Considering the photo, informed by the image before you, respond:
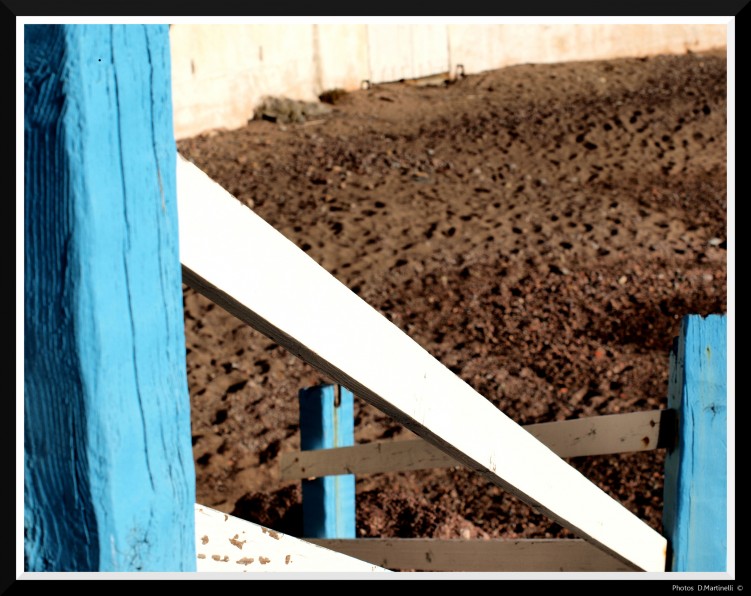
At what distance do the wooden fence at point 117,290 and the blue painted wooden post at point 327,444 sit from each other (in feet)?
6.98

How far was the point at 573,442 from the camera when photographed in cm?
240

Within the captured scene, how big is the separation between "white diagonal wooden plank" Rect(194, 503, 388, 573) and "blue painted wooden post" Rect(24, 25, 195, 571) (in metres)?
0.32

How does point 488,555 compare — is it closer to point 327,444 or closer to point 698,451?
point 698,451

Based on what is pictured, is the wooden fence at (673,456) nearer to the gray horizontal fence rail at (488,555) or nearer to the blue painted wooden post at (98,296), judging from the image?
the gray horizontal fence rail at (488,555)

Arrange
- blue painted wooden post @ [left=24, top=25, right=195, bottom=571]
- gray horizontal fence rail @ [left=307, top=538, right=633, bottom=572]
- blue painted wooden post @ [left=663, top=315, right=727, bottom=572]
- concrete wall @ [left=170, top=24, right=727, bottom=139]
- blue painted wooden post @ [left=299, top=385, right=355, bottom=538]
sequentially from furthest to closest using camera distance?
concrete wall @ [left=170, top=24, right=727, bottom=139], blue painted wooden post @ [left=299, top=385, right=355, bottom=538], gray horizontal fence rail @ [left=307, top=538, right=633, bottom=572], blue painted wooden post @ [left=663, top=315, right=727, bottom=572], blue painted wooden post @ [left=24, top=25, right=195, bottom=571]

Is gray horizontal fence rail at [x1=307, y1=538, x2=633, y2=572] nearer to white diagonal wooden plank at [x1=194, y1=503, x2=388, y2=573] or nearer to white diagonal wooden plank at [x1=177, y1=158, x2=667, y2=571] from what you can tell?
white diagonal wooden plank at [x1=177, y1=158, x2=667, y2=571]

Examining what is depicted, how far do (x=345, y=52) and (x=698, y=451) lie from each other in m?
8.87

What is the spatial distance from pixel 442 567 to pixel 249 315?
5.62ft

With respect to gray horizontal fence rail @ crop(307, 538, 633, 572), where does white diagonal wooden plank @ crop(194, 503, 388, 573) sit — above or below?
above

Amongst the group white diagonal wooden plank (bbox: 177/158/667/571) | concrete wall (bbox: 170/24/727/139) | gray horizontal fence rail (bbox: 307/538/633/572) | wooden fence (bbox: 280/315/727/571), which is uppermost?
concrete wall (bbox: 170/24/727/139)

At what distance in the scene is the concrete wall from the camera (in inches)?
359

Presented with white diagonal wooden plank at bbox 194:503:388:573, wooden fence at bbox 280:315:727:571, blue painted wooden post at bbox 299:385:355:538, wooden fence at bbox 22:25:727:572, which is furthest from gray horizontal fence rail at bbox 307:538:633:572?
wooden fence at bbox 22:25:727:572

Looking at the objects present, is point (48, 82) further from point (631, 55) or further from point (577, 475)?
point (631, 55)

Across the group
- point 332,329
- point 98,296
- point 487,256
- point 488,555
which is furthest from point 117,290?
point 487,256
